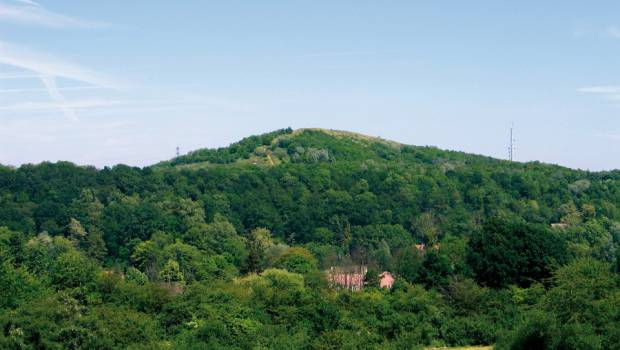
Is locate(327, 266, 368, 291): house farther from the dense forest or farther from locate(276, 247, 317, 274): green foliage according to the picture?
locate(276, 247, 317, 274): green foliage

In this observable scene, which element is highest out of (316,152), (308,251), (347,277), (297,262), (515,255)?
(316,152)

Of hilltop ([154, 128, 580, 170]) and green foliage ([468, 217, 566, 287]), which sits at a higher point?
hilltop ([154, 128, 580, 170])

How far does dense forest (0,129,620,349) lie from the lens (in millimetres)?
37438

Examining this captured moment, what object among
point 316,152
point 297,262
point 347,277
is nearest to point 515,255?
point 297,262

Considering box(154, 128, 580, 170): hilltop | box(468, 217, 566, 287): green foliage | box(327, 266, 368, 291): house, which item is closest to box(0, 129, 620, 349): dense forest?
box(468, 217, 566, 287): green foliage

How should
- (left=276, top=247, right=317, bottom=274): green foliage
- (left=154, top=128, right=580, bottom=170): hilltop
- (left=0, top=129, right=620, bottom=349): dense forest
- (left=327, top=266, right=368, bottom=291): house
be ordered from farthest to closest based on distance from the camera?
(left=154, top=128, right=580, bottom=170): hilltop < (left=276, top=247, right=317, bottom=274): green foliage < (left=327, top=266, right=368, bottom=291): house < (left=0, top=129, right=620, bottom=349): dense forest

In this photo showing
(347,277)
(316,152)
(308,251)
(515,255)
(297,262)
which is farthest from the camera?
(316,152)

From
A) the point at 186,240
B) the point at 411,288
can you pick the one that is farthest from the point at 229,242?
the point at 411,288

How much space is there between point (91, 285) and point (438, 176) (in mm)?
77217

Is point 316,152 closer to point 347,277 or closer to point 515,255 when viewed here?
point 347,277

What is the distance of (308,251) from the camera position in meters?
71.1

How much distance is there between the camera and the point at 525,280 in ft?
168

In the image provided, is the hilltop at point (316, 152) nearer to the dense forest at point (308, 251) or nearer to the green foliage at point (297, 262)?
the dense forest at point (308, 251)

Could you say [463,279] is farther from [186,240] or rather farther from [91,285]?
[186,240]
